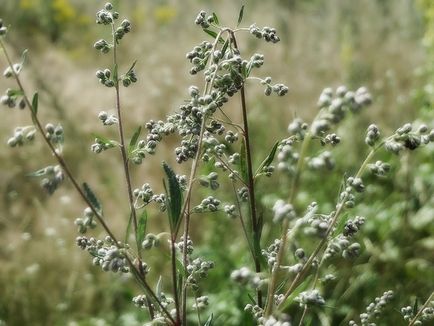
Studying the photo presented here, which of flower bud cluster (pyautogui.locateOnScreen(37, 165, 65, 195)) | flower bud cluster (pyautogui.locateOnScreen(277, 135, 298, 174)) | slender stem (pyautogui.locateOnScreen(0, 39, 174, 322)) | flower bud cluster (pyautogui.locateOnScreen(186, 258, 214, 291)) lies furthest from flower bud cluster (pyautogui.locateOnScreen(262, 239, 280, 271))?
flower bud cluster (pyautogui.locateOnScreen(37, 165, 65, 195))

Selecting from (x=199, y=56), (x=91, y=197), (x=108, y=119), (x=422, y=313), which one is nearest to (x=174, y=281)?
(x=91, y=197)

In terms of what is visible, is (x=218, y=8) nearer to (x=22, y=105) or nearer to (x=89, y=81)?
(x=89, y=81)

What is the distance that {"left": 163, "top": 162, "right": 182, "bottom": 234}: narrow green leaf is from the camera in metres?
1.18

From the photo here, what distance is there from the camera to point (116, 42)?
1.27 meters

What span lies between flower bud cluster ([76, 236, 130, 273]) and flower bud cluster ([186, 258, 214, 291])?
0.15 meters

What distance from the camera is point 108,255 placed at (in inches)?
41.8

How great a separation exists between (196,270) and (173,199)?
19 centimetres

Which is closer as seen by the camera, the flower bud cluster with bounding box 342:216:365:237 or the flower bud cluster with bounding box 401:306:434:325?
the flower bud cluster with bounding box 342:216:365:237

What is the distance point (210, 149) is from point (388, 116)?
4228 mm

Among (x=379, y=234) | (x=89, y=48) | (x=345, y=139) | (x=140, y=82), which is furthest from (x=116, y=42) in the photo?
(x=89, y=48)

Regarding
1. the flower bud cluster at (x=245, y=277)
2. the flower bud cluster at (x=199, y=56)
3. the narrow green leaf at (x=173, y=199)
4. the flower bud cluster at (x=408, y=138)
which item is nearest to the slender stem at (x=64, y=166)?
the narrow green leaf at (x=173, y=199)

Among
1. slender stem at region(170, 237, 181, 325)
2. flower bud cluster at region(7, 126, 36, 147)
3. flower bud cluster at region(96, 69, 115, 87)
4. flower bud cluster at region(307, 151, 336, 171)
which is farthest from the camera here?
flower bud cluster at region(96, 69, 115, 87)

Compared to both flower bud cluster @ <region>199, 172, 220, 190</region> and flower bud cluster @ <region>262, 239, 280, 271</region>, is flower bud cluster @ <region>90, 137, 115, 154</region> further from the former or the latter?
flower bud cluster @ <region>262, 239, 280, 271</region>

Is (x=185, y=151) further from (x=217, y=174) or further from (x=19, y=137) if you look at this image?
(x=19, y=137)
